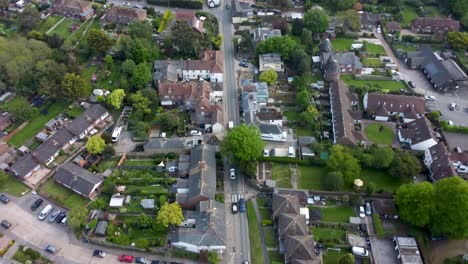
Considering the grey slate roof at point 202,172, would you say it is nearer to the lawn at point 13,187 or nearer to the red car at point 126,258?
the red car at point 126,258

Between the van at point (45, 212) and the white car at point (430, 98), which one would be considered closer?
the van at point (45, 212)

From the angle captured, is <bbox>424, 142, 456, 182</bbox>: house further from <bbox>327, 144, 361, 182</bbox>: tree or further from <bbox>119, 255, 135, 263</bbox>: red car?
<bbox>119, 255, 135, 263</bbox>: red car

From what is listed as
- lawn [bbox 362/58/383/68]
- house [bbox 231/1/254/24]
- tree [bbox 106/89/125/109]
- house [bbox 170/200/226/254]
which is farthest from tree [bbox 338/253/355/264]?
house [bbox 231/1/254/24]

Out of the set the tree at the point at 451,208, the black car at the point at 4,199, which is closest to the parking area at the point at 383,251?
the tree at the point at 451,208

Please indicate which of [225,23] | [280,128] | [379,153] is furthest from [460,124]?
[225,23]

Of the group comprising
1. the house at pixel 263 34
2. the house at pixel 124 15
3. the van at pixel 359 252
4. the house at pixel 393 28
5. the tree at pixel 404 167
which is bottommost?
the van at pixel 359 252

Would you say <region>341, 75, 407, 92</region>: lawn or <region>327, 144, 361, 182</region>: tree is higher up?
<region>341, 75, 407, 92</region>: lawn

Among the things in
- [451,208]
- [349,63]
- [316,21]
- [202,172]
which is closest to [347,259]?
[451,208]
